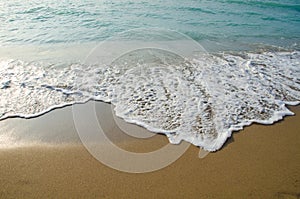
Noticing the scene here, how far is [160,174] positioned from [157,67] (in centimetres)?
303

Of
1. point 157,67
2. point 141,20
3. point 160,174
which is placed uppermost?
point 141,20

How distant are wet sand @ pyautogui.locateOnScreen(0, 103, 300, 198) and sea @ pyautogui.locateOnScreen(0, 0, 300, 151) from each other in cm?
38

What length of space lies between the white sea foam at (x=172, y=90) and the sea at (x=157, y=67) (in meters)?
0.02

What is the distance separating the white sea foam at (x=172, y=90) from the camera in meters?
3.57

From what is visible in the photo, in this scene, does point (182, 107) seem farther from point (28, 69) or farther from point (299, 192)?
point (28, 69)

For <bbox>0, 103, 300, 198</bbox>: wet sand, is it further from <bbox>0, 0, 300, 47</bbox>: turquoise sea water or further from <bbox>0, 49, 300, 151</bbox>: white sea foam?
<bbox>0, 0, 300, 47</bbox>: turquoise sea water

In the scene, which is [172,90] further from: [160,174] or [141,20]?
[141,20]

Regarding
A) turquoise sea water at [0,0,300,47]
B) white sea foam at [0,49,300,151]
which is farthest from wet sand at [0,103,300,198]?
turquoise sea water at [0,0,300,47]

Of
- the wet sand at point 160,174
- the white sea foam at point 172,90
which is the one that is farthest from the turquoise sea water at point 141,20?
the wet sand at point 160,174

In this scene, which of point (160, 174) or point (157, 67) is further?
point (157, 67)

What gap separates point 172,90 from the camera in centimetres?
438

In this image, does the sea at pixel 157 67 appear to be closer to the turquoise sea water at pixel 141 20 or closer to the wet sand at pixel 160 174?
the turquoise sea water at pixel 141 20

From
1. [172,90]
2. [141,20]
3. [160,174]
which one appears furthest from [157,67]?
[141,20]

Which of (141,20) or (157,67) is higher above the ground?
(141,20)
